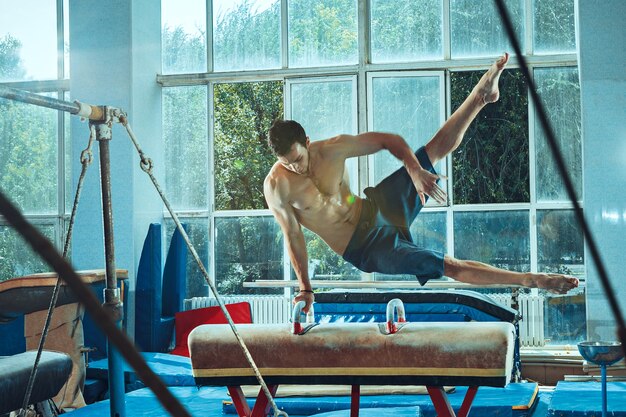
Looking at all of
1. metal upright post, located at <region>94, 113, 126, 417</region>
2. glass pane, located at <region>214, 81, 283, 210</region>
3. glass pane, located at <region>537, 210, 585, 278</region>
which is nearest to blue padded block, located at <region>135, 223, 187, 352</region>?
glass pane, located at <region>214, 81, 283, 210</region>

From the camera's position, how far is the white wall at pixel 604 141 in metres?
7.12

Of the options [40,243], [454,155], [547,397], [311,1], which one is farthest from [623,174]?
[40,243]

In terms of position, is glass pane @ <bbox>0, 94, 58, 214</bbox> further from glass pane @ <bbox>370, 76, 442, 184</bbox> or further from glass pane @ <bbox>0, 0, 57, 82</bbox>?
glass pane @ <bbox>370, 76, 442, 184</bbox>

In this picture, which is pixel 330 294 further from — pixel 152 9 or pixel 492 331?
pixel 152 9

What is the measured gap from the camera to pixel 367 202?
225 inches

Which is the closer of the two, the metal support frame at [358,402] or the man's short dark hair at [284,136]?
the metal support frame at [358,402]

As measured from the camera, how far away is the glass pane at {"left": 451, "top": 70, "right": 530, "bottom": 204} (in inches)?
305

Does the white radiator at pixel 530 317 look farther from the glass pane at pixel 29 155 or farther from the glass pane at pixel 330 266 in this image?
the glass pane at pixel 29 155

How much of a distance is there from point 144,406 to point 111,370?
2.61 m

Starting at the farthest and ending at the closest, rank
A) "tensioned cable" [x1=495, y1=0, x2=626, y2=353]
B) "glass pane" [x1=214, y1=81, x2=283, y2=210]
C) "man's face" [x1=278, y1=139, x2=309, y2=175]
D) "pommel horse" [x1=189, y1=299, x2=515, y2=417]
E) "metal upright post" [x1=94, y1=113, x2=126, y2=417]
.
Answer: "glass pane" [x1=214, y1=81, x2=283, y2=210] → "man's face" [x1=278, y1=139, x2=309, y2=175] → "pommel horse" [x1=189, y1=299, x2=515, y2=417] → "metal upright post" [x1=94, y1=113, x2=126, y2=417] → "tensioned cable" [x1=495, y1=0, x2=626, y2=353]

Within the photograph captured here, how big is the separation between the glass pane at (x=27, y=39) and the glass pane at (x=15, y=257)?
1.68 meters

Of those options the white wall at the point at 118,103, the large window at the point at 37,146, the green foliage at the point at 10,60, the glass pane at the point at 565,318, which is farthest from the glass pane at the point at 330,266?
the green foliage at the point at 10,60

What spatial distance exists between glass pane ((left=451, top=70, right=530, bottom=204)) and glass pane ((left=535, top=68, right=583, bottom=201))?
0.14m

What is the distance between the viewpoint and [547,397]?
5.98m
